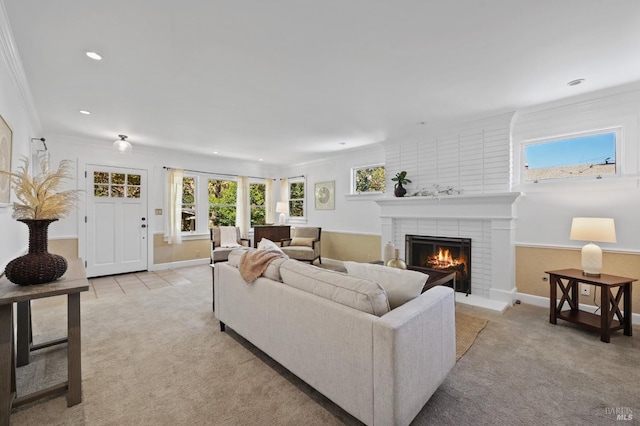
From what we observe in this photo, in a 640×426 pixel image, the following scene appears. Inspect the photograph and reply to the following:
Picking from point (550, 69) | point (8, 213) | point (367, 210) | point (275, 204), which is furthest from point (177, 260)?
point (550, 69)

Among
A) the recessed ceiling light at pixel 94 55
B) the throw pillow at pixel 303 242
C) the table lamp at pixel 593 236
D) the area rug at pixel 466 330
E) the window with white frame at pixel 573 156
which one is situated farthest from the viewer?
the throw pillow at pixel 303 242

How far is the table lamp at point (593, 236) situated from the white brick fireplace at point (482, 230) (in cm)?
73

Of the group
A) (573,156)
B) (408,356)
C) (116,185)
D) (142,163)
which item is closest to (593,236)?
(573,156)

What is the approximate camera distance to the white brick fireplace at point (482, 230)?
3646mm

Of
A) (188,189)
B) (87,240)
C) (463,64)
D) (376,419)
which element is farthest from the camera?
(188,189)

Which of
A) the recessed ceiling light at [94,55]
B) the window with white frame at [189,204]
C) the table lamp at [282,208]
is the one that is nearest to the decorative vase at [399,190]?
the table lamp at [282,208]

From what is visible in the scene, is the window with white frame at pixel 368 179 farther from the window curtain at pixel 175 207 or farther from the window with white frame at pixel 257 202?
the window curtain at pixel 175 207

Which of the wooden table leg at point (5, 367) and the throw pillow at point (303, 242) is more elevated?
the throw pillow at point (303, 242)

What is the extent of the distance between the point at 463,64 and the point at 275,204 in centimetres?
582

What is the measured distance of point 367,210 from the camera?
18.6ft

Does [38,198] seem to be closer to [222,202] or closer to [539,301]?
[222,202]

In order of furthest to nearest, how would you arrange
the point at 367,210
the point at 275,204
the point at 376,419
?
the point at 275,204 < the point at 367,210 < the point at 376,419

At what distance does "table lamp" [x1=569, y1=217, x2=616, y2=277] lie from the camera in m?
2.79

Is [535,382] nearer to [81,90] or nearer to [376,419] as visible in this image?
[376,419]
